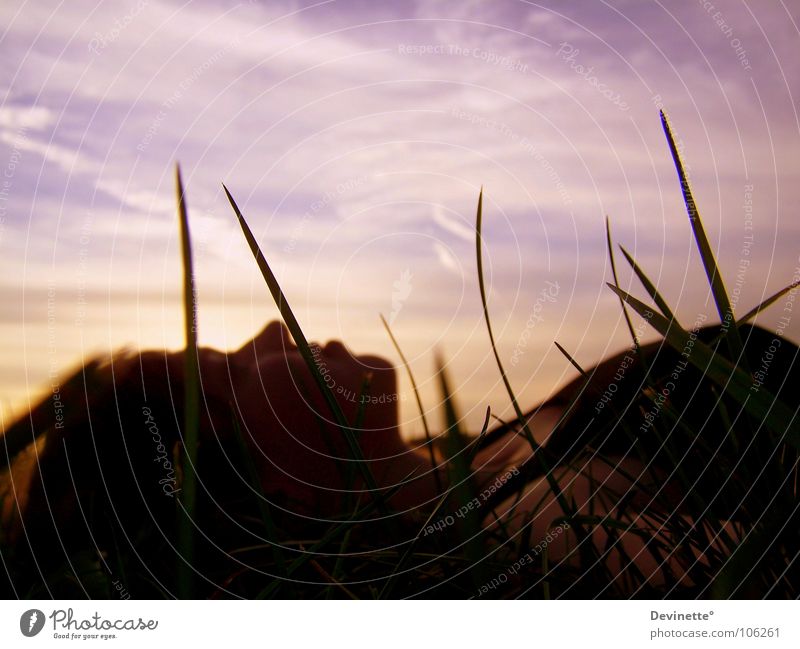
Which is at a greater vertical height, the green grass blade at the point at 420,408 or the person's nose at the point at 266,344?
the person's nose at the point at 266,344

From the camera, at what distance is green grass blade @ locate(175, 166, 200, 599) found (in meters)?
0.19

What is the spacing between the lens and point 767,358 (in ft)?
1.45

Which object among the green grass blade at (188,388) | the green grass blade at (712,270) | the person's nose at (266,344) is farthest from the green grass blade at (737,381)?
the person's nose at (266,344)

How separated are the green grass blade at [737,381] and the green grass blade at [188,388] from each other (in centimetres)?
14

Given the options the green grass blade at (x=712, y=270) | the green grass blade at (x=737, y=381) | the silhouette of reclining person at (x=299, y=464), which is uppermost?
the green grass blade at (x=712, y=270)

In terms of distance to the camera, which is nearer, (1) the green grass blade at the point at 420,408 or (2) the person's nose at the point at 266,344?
(1) the green grass blade at the point at 420,408

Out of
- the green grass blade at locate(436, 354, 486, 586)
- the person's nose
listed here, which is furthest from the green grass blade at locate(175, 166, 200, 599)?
the person's nose

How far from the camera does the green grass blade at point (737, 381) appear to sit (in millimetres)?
233

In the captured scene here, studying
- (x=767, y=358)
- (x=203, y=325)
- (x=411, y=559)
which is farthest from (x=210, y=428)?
(x=767, y=358)

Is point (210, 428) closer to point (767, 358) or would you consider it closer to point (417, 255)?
point (417, 255)

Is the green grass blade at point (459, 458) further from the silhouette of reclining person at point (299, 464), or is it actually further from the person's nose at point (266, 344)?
the person's nose at point (266, 344)
